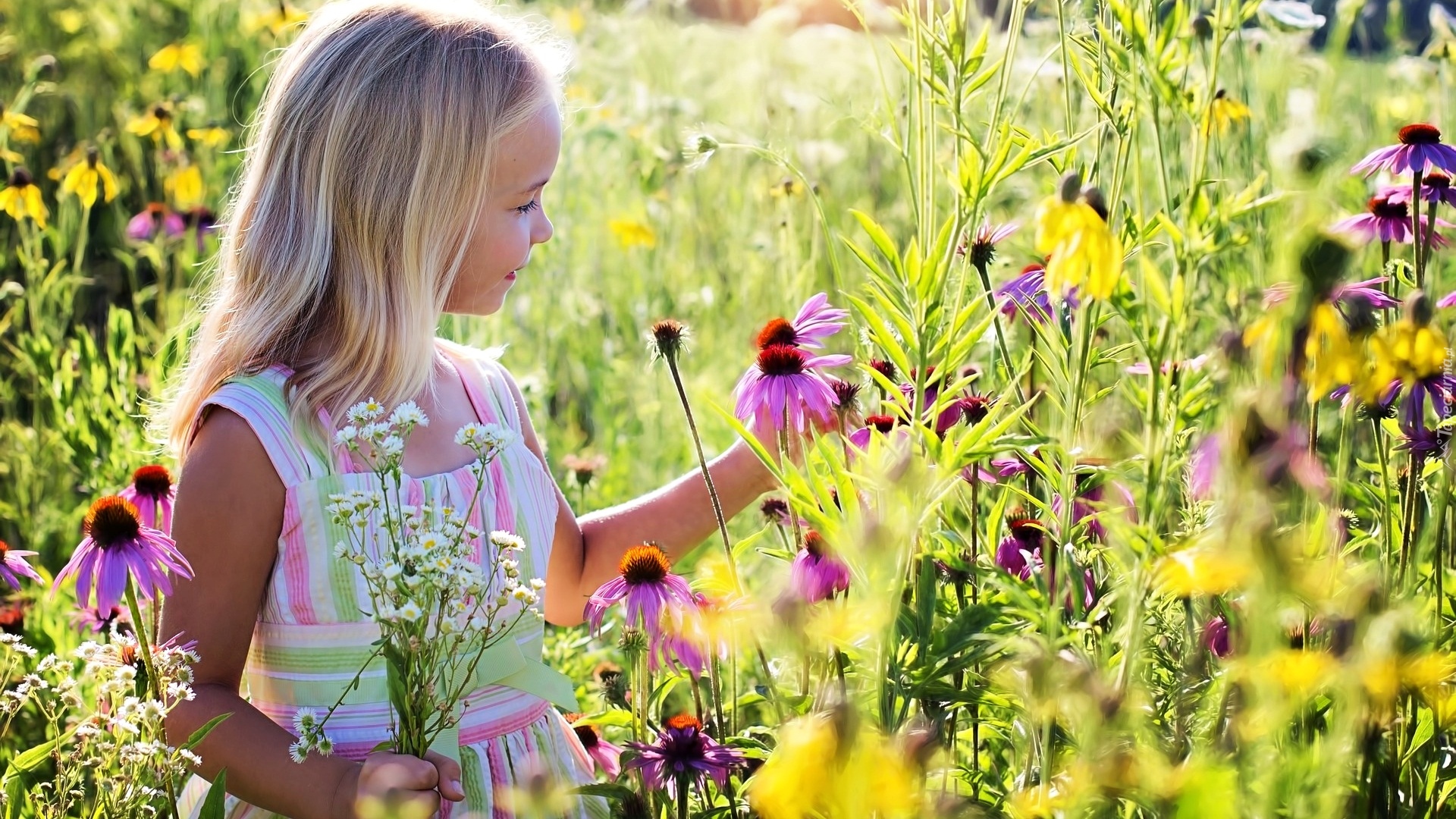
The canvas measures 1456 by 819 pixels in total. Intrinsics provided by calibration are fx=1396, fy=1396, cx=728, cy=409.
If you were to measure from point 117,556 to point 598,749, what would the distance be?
560 mm

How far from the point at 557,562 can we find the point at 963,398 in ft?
1.79

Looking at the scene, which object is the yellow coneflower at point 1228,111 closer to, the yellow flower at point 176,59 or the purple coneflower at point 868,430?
the purple coneflower at point 868,430

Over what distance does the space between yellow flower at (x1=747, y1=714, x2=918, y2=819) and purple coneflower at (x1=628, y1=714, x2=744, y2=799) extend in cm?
38

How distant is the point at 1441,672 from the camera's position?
82 cm

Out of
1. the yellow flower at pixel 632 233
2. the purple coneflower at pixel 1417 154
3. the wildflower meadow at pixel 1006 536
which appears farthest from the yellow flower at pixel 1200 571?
the yellow flower at pixel 632 233

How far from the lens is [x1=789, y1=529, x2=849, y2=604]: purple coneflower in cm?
111

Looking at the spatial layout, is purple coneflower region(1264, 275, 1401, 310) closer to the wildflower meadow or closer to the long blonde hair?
the wildflower meadow

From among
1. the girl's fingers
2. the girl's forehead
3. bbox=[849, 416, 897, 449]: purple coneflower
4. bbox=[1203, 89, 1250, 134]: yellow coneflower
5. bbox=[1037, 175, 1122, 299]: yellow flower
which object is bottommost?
the girl's fingers

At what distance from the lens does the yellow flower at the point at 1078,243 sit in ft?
2.45

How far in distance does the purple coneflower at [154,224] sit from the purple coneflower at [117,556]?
1843mm

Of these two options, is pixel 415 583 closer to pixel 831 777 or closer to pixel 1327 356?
pixel 831 777

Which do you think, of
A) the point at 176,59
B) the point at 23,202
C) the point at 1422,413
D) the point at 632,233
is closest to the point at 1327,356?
the point at 1422,413

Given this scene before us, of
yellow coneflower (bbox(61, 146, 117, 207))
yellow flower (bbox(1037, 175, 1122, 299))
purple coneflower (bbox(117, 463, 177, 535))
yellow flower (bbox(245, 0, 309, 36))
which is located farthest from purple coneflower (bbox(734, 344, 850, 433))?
yellow flower (bbox(245, 0, 309, 36))

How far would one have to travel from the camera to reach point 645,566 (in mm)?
1219
